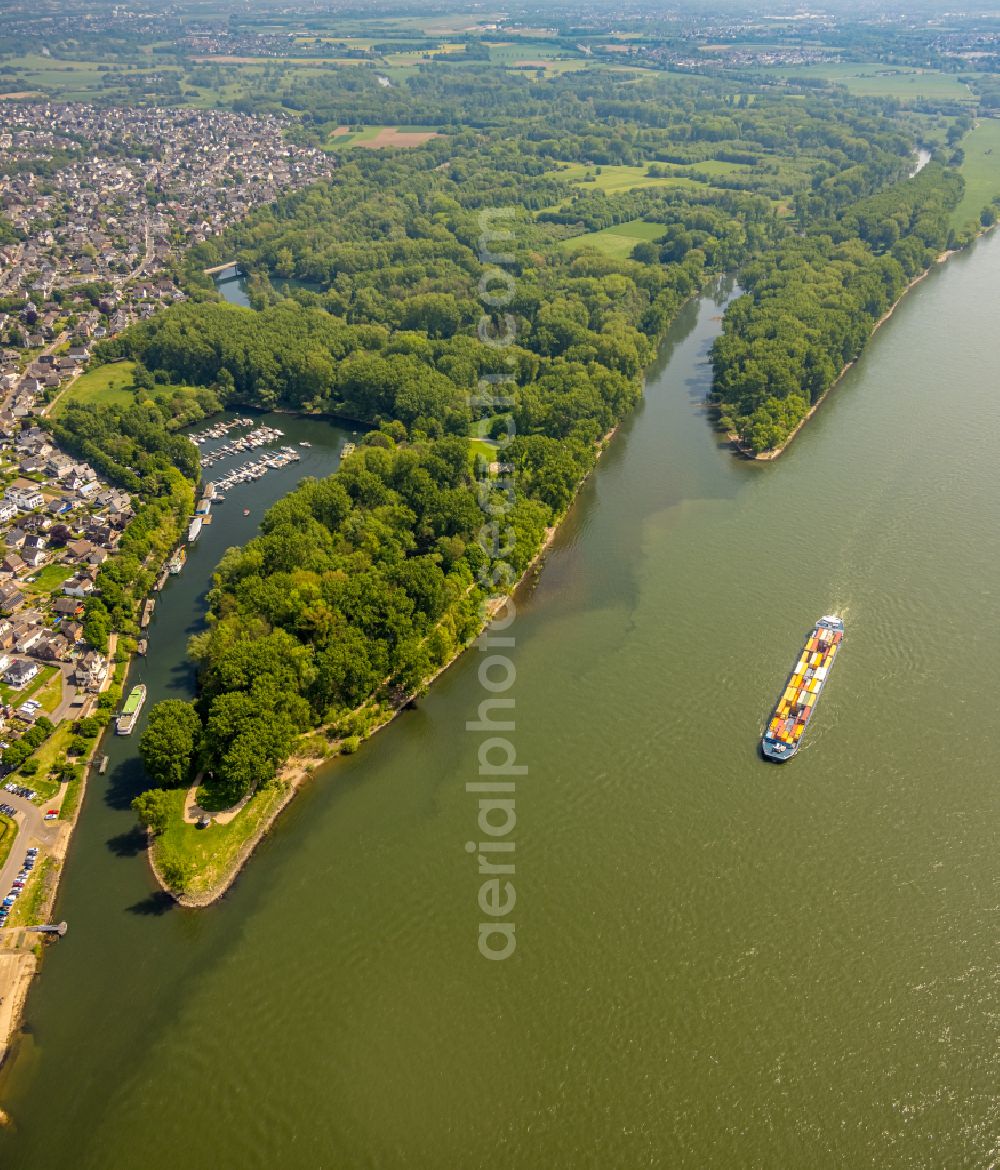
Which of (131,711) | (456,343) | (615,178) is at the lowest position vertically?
(131,711)

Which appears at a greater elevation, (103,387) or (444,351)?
(103,387)

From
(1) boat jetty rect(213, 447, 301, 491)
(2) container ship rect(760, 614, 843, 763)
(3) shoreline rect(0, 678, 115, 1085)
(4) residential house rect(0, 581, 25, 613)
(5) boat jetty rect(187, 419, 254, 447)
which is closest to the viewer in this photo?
(3) shoreline rect(0, 678, 115, 1085)

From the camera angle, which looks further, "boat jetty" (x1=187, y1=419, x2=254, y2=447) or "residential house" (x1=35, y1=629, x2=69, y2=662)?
"boat jetty" (x1=187, y1=419, x2=254, y2=447)

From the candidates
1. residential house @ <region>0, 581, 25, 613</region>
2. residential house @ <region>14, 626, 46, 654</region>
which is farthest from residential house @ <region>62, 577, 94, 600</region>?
residential house @ <region>14, 626, 46, 654</region>

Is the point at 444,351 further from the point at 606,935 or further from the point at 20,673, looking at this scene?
the point at 606,935

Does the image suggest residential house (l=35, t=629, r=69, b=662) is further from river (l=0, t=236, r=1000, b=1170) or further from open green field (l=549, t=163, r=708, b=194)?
open green field (l=549, t=163, r=708, b=194)

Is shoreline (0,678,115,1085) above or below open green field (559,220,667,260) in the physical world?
below

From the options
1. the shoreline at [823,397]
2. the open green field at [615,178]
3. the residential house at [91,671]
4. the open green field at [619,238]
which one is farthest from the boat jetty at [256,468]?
the open green field at [615,178]

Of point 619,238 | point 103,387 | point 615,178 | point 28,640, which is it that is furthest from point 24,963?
point 615,178
